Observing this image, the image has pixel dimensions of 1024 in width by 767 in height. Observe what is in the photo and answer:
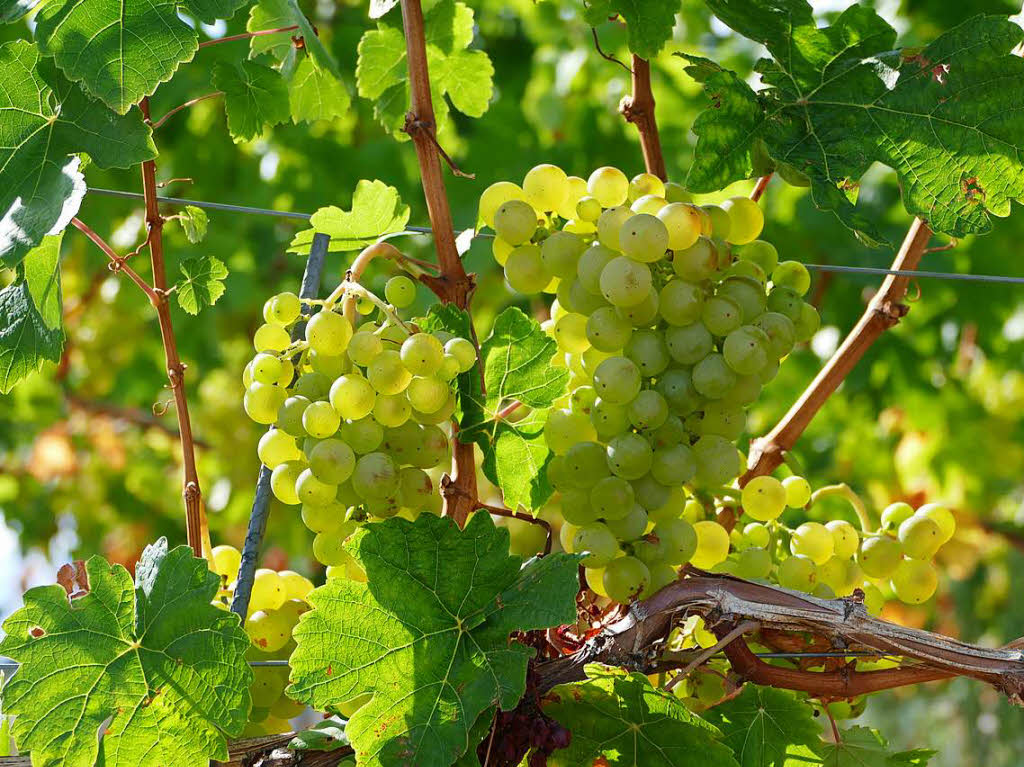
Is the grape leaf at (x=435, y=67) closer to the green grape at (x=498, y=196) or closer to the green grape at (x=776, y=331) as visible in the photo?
the green grape at (x=498, y=196)

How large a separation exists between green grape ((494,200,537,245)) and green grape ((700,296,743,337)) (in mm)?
126

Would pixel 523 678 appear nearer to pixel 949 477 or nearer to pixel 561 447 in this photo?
pixel 561 447

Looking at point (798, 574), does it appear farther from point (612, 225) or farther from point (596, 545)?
point (612, 225)

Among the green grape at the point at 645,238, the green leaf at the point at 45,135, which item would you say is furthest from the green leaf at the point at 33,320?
the green grape at the point at 645,238

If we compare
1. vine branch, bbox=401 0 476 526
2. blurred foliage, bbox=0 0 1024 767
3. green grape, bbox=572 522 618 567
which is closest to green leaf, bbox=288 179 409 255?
vine branch, bbox=401 0 476 526

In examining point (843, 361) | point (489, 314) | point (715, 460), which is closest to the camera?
point (715, 460)

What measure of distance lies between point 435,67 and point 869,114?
395 mm

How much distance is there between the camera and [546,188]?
2.28 ft

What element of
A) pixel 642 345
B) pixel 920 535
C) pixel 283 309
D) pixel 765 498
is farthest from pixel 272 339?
pixel 920 535

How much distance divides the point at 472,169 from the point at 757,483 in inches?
68.5

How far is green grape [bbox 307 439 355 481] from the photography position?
616 millimetres

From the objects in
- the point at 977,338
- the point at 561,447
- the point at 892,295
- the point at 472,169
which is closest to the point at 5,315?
the point at 561,447

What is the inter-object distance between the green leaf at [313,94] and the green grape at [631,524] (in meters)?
0.43

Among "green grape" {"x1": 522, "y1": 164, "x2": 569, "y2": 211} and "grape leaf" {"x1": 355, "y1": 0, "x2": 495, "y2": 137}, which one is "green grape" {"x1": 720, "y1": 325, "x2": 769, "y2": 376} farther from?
"grape leaf" {"x1": 355, "y1": 0, "x2": 495, "y2": 137}
